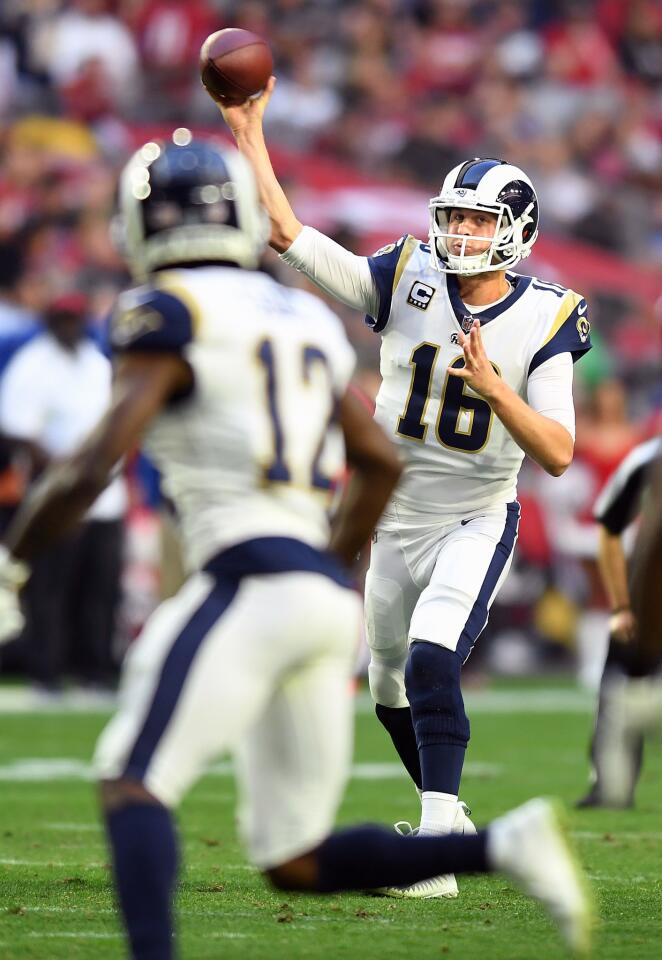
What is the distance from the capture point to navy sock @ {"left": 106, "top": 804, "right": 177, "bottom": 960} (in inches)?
118

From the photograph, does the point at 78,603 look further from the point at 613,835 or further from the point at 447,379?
the point at 447,379

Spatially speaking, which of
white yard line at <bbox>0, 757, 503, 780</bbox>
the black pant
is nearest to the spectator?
the black pant

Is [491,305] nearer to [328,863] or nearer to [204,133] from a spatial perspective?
[328,863]

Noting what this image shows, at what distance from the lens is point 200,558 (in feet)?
10.6

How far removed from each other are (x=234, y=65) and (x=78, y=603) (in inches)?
210

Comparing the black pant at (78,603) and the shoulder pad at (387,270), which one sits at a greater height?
the shoulder pad at (387,270)

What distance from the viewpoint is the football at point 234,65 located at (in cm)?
515

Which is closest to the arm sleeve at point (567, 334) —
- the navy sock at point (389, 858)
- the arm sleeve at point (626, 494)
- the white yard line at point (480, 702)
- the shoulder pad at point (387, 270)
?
the shoulder pad at point (387, 270)

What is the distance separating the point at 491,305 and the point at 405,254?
29 cm

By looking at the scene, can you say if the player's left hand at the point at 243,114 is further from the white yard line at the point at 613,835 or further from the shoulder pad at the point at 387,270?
the white yard line at the point at 613,835

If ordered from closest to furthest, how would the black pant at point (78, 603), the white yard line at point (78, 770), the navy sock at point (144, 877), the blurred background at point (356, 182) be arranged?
the navy sock at point (144, 877) → the white yard line at point (78, 770) → the black pant at point (78, 603) → the blurred background at point (356, 182)

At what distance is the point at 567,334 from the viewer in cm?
486

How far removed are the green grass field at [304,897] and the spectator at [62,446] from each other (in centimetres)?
132

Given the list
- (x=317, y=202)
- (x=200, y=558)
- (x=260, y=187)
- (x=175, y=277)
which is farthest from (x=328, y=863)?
(x=317, y=202)
